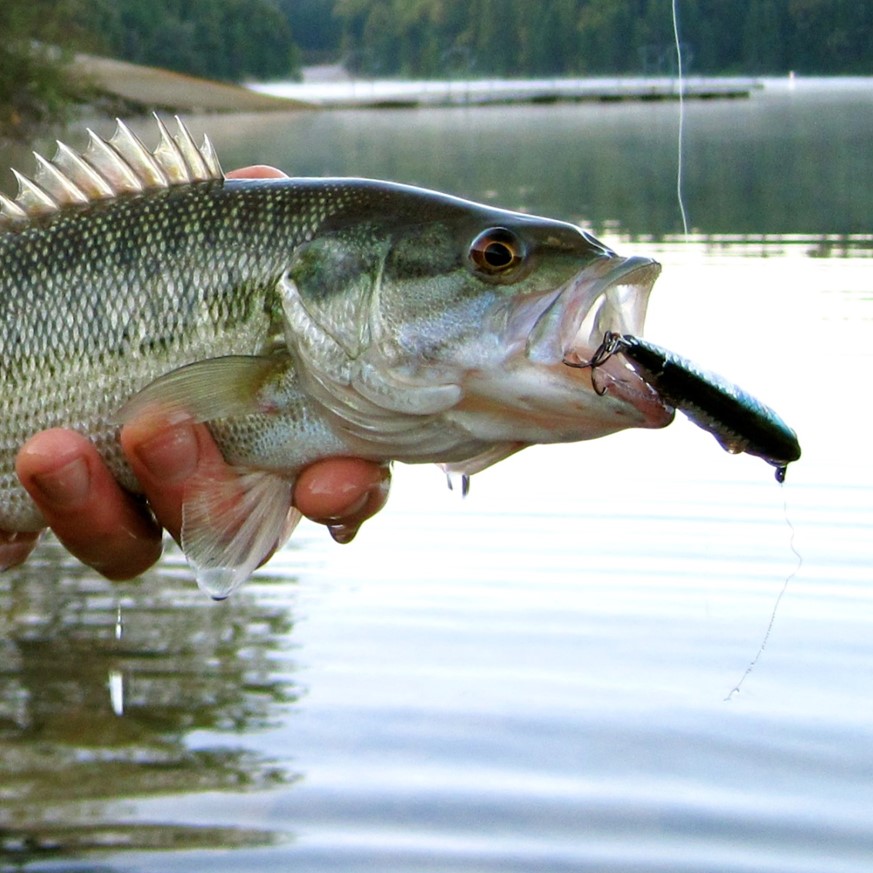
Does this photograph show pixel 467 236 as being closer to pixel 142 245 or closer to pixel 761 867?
pixel 142 245

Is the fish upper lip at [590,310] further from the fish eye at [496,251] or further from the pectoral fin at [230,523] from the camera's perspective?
the pectoral fin at [230,523]

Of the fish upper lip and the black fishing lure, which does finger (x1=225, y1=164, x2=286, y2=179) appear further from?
the black fishing lure

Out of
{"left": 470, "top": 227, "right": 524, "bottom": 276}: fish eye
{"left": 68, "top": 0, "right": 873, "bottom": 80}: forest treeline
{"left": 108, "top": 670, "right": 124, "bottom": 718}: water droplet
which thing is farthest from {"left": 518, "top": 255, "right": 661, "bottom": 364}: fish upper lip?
{"left": 68, "top": 0, "right": 873, "bottom": 80}: forest treeline

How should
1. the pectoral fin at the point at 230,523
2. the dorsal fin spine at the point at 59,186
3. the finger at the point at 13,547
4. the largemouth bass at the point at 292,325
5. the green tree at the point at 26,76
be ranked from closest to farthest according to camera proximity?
the largemouth bass at the point at 292,325 → the pectoral fin at the point at 230,523 → the dorsal fin spine at the point at 59,186 → the finger at the point at 13,547 → the green tree at the point at 26,76

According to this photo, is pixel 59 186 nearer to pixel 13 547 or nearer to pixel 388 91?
pixel 13 547

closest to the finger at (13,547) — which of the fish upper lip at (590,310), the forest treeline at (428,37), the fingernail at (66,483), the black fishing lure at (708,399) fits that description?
the fingernail at (66,483)

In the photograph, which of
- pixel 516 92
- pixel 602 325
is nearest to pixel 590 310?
pixel 602 325
